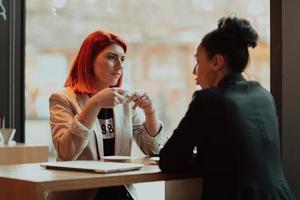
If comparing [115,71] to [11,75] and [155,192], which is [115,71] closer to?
[155,192]

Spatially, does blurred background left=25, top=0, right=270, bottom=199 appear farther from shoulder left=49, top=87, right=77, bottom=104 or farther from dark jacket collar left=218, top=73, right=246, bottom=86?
dark jacket collar left=218, top=73, right=246, bottom=86

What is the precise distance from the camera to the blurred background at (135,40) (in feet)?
12.0

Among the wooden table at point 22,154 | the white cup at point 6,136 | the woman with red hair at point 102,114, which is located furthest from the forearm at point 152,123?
the white cup at point 6,136

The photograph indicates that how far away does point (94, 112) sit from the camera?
1.98 m

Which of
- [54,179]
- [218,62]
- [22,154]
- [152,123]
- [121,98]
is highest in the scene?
[218,62]

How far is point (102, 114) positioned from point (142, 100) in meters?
0.21

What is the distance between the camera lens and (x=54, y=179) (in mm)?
1468

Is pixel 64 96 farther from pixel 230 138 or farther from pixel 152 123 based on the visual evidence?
pixel 230 138

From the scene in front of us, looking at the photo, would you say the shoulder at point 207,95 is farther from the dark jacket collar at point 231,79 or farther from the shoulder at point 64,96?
the shoulder at point 64,96

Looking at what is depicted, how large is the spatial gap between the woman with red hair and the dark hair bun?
47 cm

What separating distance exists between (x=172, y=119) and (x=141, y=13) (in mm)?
793

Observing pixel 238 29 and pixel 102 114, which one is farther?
pixel 102 114

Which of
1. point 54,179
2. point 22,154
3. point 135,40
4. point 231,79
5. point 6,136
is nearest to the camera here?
point 54,179

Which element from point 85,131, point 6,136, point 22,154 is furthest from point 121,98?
point 6,136
